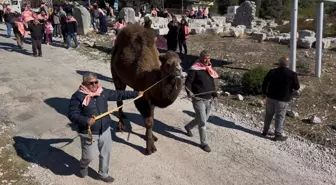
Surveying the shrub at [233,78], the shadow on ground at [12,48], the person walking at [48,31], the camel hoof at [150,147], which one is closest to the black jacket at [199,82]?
the camel hoof at [150,147]

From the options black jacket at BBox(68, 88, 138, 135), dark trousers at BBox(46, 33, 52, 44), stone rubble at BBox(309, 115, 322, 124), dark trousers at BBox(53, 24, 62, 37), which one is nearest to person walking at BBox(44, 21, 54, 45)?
dark trousers at BBox(46, 33, 52, 44)

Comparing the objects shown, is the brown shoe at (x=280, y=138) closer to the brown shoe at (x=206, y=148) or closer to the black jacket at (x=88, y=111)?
the brown shoe at (x=206, y=148)

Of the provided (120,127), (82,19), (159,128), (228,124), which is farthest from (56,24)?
(228,124)

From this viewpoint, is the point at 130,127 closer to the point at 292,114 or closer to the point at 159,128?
the point at 159,128

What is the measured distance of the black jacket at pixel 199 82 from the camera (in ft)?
23.4

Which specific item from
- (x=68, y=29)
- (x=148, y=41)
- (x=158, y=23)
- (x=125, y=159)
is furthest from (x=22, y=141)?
(x=158, y=23)

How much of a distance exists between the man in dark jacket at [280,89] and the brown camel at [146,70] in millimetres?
2338

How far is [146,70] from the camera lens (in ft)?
23.5

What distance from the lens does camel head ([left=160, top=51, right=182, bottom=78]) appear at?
20.2 ft

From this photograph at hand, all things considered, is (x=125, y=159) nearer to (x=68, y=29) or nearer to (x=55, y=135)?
(x=55, y=135)

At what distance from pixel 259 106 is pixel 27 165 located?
587 centimetres

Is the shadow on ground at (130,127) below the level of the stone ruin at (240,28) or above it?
below

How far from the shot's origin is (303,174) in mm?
6594

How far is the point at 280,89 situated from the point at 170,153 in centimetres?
261
